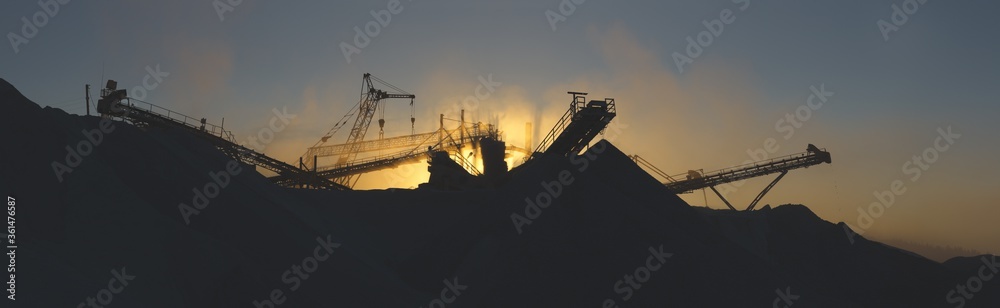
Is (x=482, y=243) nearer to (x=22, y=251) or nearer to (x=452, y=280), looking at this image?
(x=452, y=280)

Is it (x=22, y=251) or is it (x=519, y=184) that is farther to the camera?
(x=519, y=184)

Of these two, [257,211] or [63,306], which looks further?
[257,211]

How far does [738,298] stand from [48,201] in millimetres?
16515

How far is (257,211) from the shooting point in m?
22.0

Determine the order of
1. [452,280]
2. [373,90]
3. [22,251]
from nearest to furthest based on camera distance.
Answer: [22,251]
[452,280]
[373,90]

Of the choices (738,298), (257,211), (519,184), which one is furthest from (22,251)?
(738,298)

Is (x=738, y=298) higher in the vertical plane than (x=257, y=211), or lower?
lower

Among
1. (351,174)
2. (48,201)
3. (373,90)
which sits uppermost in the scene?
(373,90)

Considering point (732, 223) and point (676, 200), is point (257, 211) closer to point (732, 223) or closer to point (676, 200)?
point (676, 200)

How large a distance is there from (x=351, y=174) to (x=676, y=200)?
106ft

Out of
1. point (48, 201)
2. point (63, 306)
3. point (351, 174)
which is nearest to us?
point (63, 306)

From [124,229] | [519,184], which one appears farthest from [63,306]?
[519,184]

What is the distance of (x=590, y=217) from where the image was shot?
68.6ft

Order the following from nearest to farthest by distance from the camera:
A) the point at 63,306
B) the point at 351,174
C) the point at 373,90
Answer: the point at 63,306, the point at 351,174, the point at 373,90
